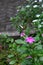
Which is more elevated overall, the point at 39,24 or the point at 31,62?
the point at 39,24

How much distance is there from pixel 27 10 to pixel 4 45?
34.1 inches

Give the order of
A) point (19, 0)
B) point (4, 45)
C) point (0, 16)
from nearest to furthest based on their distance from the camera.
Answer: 1. point (4, 45)
2. point (0, 16)
3. point (19, 0)

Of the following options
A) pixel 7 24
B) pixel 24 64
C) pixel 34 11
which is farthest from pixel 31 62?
pixel 7 24

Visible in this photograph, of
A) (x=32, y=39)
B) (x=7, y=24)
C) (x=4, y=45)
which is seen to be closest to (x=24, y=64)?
(x=32, y=39)

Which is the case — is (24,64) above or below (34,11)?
below

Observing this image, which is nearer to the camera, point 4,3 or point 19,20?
point 19,20

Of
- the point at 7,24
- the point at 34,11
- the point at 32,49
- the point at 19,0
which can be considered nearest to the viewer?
the point at 32,49

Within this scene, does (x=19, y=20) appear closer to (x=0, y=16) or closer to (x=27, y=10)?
(x=27, y=10)

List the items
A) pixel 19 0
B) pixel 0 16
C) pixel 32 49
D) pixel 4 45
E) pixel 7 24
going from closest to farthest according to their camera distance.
→ pixel 32 49 < pixel 4 45 < pixel 7 24 < pixel 0 16 < pixel 19 0

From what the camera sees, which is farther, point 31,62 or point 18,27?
point 18,27

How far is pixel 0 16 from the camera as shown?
571 cm

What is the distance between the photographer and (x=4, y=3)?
682 centimetres

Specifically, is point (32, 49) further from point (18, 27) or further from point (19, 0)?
point (19, 0)

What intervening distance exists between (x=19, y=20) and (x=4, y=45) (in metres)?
0.70
